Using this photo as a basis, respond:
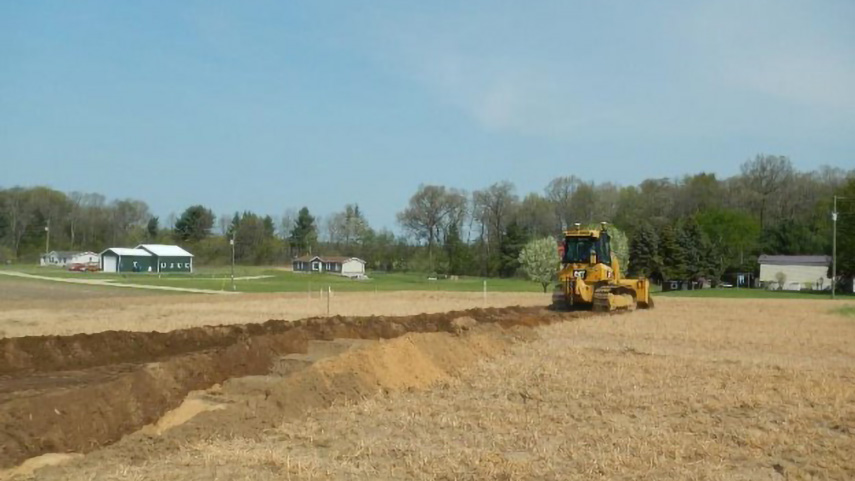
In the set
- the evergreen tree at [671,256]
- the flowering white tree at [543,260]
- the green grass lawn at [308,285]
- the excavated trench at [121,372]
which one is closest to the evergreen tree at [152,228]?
the green grass lawn at [308,285]

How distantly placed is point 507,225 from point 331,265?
28697mm

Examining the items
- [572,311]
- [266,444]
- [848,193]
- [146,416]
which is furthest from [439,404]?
[848,193]

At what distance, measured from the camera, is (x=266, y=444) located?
8883 mm

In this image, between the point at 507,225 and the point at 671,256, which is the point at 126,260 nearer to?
the point at 507,225

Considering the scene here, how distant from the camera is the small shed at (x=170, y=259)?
4466 inches

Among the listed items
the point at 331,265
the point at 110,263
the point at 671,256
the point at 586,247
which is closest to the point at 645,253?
the point at 671,256

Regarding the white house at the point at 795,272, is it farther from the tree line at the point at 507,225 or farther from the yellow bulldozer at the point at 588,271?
the yellow bulldozer at the point at 588,271

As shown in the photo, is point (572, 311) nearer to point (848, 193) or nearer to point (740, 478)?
point (740, 478)

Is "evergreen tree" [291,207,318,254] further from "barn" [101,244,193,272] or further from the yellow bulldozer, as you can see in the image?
the yellow bulldozer

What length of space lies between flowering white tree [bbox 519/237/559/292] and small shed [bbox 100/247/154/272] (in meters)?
60.8

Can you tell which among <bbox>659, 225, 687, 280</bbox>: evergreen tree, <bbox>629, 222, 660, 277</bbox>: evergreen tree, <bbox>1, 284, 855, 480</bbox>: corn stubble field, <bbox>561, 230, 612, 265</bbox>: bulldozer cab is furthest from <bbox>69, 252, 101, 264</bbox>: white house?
<bbox>1, 284, 855, 480</bbox>: corn stubble field

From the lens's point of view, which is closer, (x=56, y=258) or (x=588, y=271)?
(x=588, y=271)

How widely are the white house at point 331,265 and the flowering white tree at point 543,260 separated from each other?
48.3 meters

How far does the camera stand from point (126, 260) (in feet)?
367
